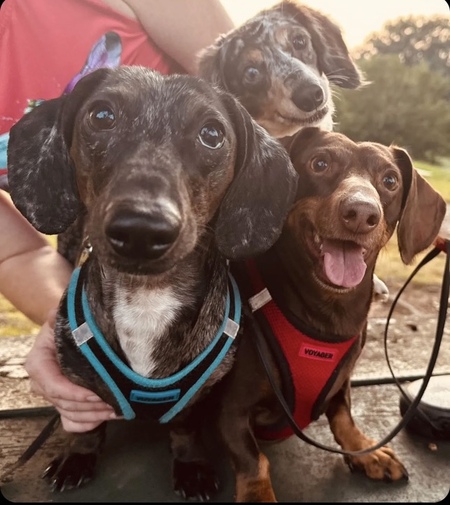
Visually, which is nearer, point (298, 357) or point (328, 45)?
point (298, 357)

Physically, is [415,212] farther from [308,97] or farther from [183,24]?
[183,24]

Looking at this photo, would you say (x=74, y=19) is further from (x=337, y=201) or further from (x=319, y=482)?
(x=319, y=482)

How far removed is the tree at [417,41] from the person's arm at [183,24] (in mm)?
512

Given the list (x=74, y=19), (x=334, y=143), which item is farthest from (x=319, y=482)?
(x=74, y=19)

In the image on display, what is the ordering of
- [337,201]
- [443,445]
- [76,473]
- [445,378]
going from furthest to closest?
[445,378]
[443,445]
[76,473]
[337,201]

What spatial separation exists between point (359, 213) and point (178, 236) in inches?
17.8

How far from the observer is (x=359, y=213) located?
1299 millimetres

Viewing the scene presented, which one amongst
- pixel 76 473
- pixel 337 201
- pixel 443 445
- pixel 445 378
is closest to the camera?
pixel 337 201

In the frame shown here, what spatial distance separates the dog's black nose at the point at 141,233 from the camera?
1.01m

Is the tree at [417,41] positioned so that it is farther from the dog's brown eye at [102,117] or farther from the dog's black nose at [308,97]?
the dog's brown eye at [102,117]

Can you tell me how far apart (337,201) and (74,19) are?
101 cm

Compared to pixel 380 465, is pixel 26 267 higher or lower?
higher

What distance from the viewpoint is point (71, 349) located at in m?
1.43

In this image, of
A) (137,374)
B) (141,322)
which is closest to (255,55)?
(141,322)
